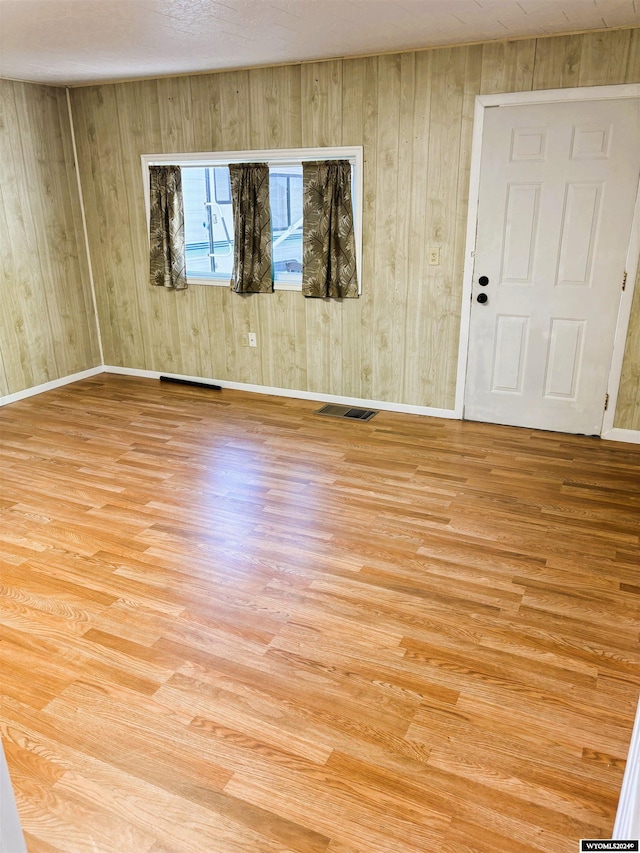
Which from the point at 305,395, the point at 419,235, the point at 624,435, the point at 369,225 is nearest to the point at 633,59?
the point at 419,235

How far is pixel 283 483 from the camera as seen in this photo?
3.82m

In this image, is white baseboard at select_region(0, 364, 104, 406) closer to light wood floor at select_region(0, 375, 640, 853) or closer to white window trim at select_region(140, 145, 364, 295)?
light wood floor at select_region(0, 375, 640, 853)

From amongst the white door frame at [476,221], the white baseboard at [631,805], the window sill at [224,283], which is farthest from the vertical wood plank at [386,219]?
the white baseboard at [631,805]

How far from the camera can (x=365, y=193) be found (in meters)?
4.67

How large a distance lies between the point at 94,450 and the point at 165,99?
2.95 meters

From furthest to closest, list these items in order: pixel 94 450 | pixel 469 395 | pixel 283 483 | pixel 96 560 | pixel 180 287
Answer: pixel 180 287
pixel 469 395
pixel 94 450
pixel 283 483
pixel 96 560

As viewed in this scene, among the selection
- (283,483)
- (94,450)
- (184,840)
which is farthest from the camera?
(94,450)

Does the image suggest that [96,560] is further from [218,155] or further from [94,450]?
[218,155]

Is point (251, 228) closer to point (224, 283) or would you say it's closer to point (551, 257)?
point (224, 283)

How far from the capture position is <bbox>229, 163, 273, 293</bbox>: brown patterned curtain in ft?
16.5

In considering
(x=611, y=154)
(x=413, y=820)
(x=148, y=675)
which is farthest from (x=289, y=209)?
(x=413, y=820)

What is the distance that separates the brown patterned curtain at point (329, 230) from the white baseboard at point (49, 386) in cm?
254

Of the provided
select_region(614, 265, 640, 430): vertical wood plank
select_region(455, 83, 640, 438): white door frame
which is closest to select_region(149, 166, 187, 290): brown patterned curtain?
select_region(455, 83, 640, 438): white door frame

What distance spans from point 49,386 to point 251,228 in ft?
7.75
